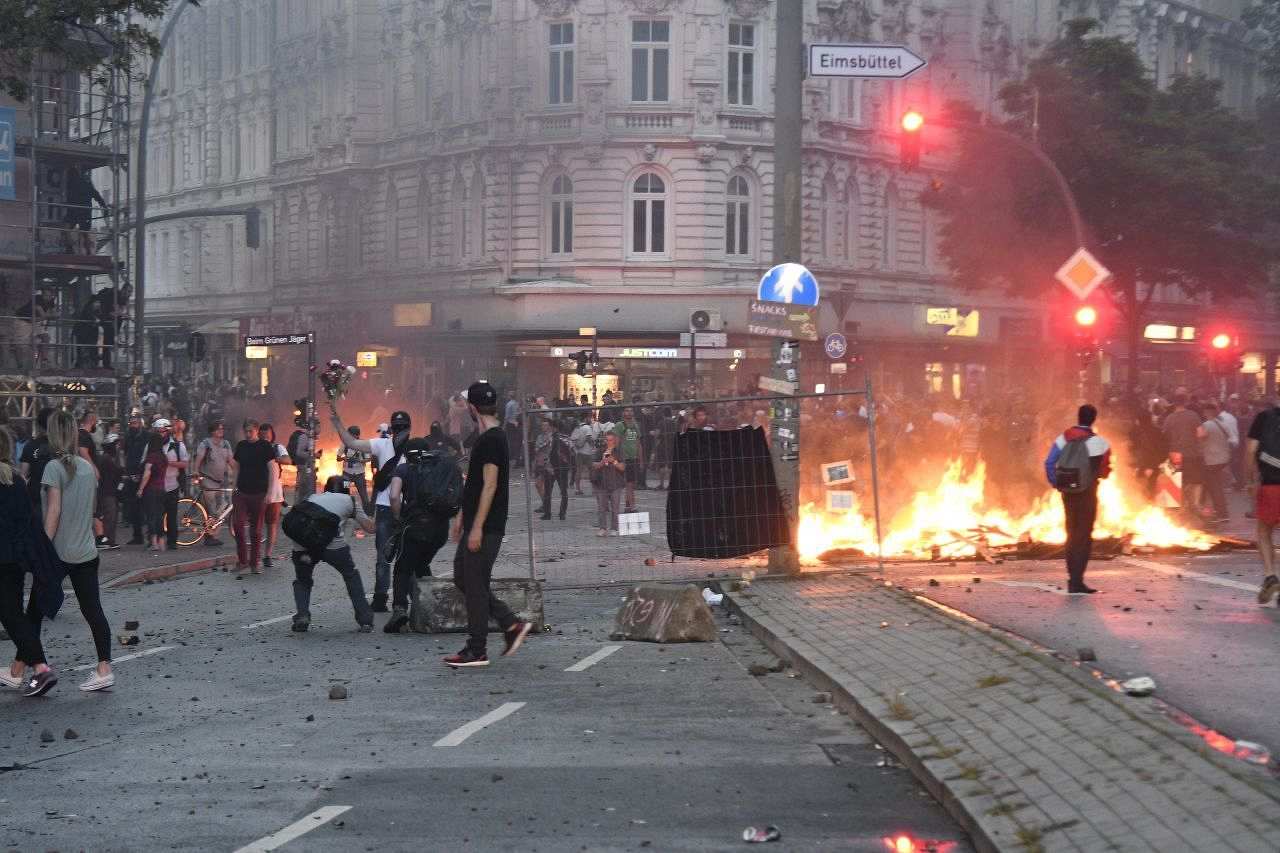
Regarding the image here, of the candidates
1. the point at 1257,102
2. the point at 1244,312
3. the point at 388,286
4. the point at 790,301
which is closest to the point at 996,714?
the point at 790,301

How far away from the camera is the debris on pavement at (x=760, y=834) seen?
657 cm

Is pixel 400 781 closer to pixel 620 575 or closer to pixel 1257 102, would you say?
pixel 620 575

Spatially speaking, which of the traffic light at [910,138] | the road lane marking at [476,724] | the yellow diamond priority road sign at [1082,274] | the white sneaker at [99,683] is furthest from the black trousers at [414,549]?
the traffic light at [910,138]

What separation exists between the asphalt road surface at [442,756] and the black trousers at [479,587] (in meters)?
0.26

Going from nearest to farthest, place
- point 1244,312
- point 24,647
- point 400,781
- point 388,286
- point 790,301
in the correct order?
point 400,781 < point 24,647 < point 790,301 < point 388,286 < point 1244,312

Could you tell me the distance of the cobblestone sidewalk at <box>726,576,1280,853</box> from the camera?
20.2ft

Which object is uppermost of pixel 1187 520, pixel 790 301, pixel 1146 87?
pixel 1146 87

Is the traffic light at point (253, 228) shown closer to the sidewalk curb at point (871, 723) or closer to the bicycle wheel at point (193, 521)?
the bicycle wheel at point (193, 521)

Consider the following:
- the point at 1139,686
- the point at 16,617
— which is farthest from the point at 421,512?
the point at 1139,686

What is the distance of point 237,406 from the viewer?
46.1 metres

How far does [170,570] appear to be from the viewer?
2059 cm

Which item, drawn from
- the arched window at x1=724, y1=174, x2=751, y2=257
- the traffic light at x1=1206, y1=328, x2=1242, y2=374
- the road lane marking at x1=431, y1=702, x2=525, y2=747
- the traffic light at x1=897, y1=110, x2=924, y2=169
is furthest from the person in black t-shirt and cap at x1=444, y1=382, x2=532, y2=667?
the arched window at x1=724, y1=174, x2=751, y2=257

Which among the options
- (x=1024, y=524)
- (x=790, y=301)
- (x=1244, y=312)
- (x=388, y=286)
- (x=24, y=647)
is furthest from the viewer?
(x=1244, y=312)

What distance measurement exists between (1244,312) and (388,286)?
115 feet
